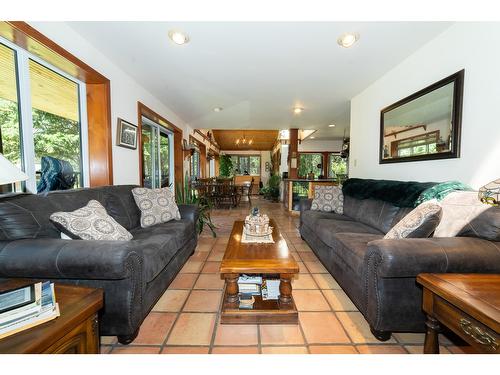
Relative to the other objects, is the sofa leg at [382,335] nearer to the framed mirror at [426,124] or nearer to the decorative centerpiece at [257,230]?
the decorative centerpiece at [257,230]

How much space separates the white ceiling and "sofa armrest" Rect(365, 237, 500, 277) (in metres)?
1.87

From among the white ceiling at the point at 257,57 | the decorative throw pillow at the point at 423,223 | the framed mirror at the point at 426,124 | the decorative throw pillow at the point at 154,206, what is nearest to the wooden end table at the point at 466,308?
the decorative throw pillow at the point at 423,223

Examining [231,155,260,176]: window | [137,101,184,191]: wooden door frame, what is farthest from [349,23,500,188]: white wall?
[231,155,260,176]: window

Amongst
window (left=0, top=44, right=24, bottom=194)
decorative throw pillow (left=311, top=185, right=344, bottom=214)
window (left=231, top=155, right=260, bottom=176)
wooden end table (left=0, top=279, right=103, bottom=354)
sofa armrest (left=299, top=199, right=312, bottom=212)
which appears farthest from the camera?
window (left=231, top=155, right=260, bottom=176)

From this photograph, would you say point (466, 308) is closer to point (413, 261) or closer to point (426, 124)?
point (413, 261)

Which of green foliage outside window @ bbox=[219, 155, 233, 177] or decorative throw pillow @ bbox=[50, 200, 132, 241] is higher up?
green foliage outside window @ bbox=[219, 155, 233, 177]

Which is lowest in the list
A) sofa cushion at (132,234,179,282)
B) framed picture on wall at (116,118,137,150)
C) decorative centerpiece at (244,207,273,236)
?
sofa cushion at (132,234,179,282)

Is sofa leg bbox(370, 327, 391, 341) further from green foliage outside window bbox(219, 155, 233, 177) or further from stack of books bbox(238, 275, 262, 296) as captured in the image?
green foliage outside window bbox(219, 155, 233, 177)

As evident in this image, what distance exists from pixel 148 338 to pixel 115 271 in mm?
544

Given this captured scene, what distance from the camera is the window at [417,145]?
7.31ft

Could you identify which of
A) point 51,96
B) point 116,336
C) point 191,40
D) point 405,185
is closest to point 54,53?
point 51,96

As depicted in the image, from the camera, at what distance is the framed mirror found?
196cm

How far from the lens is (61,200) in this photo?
177 centimetres
